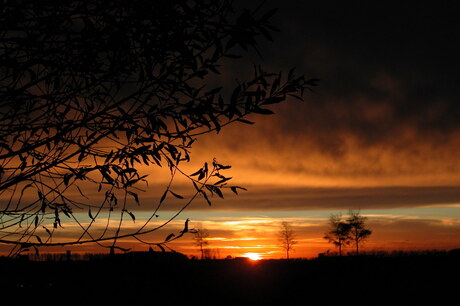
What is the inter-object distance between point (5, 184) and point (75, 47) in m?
1.66

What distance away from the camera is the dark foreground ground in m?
13.8

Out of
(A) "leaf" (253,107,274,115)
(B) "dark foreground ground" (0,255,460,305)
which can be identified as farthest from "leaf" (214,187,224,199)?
(B) "dark foreground ground" (0,255,460,305)

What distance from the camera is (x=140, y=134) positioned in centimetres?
535

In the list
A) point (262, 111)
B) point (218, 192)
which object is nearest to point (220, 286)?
point (218, 192)

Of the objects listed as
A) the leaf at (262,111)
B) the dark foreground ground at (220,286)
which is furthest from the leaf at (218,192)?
the dark foreground ground at (220,286)

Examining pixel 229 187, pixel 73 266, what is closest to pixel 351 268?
pixel 73 266

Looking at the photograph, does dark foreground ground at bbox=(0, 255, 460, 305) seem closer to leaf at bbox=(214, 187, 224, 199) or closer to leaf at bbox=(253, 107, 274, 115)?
leaf at bbox=(214, 187, 224, 199)

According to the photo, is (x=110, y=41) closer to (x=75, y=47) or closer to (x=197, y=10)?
(x=75, y=47)

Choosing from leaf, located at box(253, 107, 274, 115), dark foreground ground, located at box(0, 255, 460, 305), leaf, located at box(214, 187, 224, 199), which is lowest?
dark foreground ground, located at box(0, 255, 460, 305)

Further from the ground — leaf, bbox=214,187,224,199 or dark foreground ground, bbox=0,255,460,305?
leaf, bbox=214,187,224,199

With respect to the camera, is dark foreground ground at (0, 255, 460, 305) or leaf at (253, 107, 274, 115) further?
dark foreground ground at (0, 255, 460, 305)

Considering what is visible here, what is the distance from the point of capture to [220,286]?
1914 centimetres

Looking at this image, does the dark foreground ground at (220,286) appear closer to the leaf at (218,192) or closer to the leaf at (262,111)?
the leaf at (218,192)

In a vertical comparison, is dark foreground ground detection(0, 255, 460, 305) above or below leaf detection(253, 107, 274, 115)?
below
